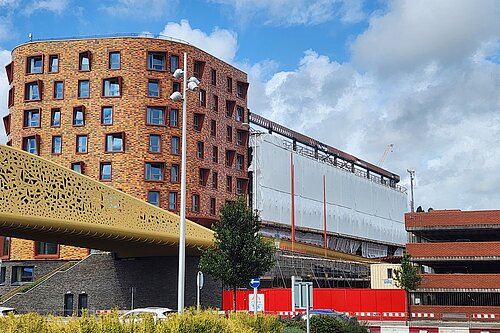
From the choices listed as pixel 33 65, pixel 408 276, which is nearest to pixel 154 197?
pixel 33 65

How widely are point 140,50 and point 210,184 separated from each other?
14414 millimetres

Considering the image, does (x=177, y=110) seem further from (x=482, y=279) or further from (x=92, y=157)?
(x=482, y=279)

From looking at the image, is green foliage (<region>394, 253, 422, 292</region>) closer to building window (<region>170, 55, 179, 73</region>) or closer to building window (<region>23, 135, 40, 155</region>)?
building window (<region>170, 55, 179, 73</region>)

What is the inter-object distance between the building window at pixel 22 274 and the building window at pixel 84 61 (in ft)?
62.0

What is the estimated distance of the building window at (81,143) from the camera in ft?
212

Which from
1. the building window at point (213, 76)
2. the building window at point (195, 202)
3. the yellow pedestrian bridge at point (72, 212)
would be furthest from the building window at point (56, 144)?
the yellow pedestrian bridge at point (72, 212)

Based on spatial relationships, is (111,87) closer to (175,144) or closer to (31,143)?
(175,144)

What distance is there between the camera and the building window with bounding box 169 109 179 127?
214ft

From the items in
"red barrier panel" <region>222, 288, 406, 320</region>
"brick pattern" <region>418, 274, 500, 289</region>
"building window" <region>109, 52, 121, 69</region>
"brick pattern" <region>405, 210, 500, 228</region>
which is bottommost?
"red barrier panel" <region>222, 288, 406, 320</region>

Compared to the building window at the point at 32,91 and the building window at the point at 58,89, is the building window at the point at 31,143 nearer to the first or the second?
the building window at the point at 32,91

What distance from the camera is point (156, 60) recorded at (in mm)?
65500

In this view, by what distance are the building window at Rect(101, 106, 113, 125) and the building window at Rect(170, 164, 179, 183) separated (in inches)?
277

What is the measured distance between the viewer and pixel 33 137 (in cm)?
6612

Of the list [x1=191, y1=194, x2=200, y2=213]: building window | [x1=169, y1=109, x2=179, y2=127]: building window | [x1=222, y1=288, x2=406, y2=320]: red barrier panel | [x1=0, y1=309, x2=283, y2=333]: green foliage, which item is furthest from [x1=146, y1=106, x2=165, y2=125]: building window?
[x1=0, y1=309, x2=283, y2=333]: green foliage
